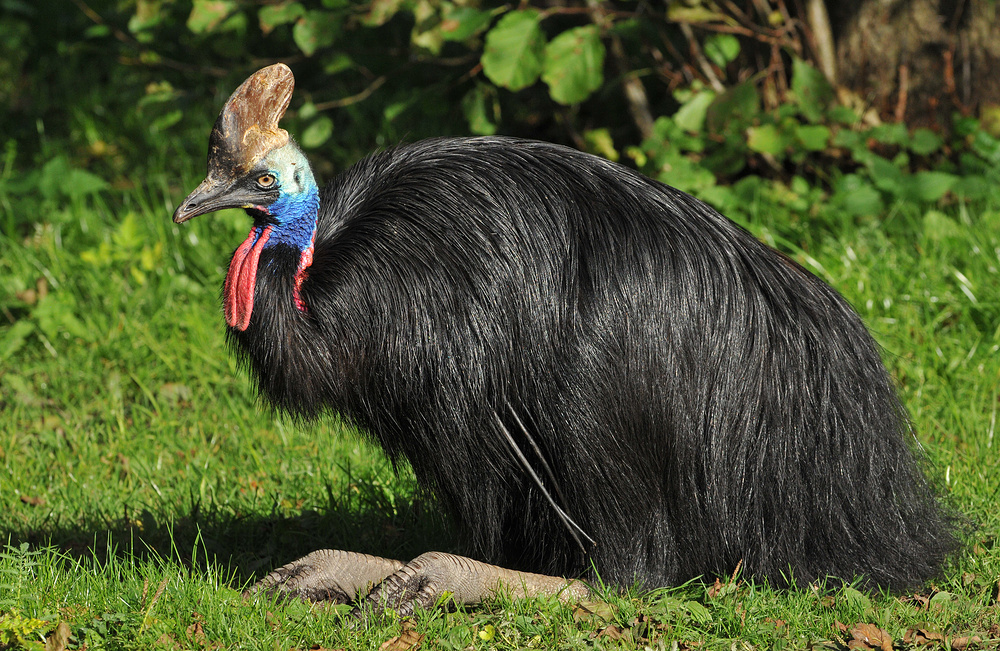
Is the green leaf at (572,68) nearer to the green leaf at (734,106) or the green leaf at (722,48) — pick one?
the green leaf at (734,106)

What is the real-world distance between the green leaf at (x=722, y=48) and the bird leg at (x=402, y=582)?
279 centimetres

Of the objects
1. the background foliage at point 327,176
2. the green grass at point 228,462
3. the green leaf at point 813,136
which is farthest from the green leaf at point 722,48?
the green grass at point 228,462

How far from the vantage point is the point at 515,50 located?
423 cm

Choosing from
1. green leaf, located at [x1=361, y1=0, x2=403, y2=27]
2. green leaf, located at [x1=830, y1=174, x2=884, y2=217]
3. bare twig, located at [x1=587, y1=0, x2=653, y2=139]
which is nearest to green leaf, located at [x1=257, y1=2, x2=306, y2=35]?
green leaf, located at [x1=361, y1=0, x2=403, y2=27]

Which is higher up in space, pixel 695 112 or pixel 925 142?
pixel 695 112

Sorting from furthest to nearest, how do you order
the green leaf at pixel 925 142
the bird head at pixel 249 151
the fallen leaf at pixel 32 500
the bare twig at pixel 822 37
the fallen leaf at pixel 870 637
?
the bare twig at pixel 822 37, the green leaf at pixel 925 142, the fallen leaf at pixel 32 500, the fallen leaf at pixel 870 637, the bird head at pixel 249 151

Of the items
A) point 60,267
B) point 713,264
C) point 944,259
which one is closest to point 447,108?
point 60,267

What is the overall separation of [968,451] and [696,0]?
2.08m

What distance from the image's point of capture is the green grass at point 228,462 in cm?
262

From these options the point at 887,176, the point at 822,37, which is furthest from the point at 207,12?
the point at 887,176

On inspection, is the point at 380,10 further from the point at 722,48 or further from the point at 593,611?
the point at 593,611

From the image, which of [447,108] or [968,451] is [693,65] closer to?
[447,108]

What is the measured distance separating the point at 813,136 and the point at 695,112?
49 centimetres

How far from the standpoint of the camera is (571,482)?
2.56 meters
